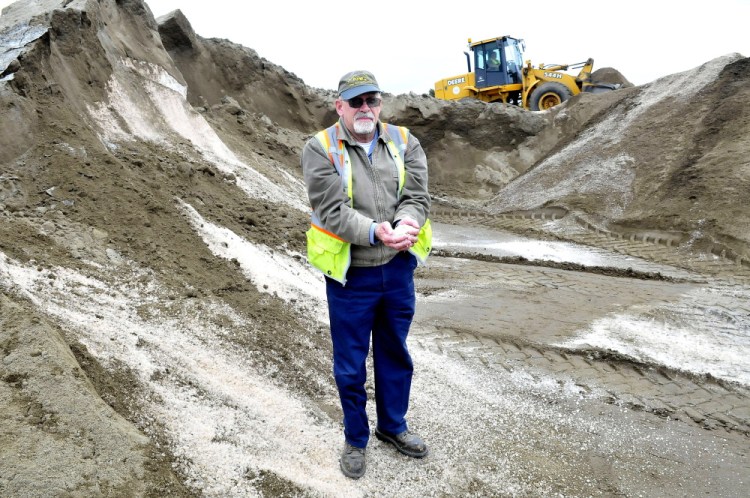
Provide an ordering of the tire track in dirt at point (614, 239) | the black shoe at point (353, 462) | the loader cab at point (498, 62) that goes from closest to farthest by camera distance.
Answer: the black shoe at point (353, 462) < the tire track in dirt at point (614, 239) < the loader cab at point (498, 62)

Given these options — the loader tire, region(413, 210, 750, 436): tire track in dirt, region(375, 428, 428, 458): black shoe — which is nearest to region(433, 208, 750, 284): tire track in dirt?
region(413, 210, 750, 436): tire track in dirt

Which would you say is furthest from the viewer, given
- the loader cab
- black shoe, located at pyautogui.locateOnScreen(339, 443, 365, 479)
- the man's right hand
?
the loader cab

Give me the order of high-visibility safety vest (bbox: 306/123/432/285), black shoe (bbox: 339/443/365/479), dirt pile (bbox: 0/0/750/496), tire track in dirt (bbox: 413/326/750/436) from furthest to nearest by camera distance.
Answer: tire track in dirt (bbox: 413/326/750/436), black shoe (bbox: 339/443/365/479), high-visibility safety vest (bbox: 306/123/432/285), dirt pile (bbox: 0/0/750/496)

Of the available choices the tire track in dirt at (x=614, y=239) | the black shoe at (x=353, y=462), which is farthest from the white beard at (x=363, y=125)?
the tire track in dirt at (x=614, y=239)

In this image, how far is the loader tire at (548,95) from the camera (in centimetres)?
1750

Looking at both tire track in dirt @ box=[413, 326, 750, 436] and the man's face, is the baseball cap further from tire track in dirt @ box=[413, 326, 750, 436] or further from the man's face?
tire track in dirt @ box=[413, 326, 750, 436]

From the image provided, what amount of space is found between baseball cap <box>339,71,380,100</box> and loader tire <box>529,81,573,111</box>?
15.9m

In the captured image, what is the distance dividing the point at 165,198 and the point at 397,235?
151 inches

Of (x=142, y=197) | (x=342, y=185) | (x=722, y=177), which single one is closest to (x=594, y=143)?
Answer: (x=722, y=177)

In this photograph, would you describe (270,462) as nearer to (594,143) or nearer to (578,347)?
(578,347)

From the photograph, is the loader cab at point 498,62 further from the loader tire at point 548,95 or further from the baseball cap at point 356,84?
the baseball cap at point 356,84

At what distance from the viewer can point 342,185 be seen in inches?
112

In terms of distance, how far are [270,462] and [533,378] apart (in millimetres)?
2236

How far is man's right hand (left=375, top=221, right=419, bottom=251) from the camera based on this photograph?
2717mm
